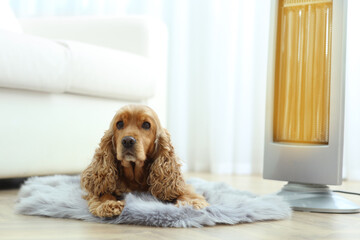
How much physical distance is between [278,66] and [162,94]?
42.9 inches

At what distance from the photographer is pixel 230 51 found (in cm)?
324

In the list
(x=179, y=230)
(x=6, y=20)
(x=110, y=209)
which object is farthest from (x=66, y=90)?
(x=179, y=230)

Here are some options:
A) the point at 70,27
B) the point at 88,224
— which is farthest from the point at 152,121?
the point at 70,27

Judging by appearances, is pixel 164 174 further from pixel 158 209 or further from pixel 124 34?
pixel 124 34

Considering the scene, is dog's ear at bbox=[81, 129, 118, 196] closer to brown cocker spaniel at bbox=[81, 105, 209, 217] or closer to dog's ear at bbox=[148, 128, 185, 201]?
brown cocker spaniel at bbox=[81, 105, 209, 217]

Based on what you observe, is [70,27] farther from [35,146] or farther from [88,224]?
[88,224]

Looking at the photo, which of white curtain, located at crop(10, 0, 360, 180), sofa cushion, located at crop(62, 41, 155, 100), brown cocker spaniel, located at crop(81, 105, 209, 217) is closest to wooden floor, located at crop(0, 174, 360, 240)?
brown cocker spaniel, located at crop(81, 105, 209, 217)

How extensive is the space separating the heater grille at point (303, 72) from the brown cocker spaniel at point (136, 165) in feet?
1.39

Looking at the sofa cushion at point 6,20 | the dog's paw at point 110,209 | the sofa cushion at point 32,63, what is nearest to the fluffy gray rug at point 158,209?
the dog's paw at point 110,209

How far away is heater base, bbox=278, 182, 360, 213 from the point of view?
1620 millimetres

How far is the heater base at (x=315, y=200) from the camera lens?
5.32ft

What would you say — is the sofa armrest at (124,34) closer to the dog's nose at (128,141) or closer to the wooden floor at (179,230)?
the dog's nose at (128,141)

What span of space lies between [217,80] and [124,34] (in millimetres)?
784

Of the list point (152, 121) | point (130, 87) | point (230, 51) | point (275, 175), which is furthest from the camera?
point (230, 51)
